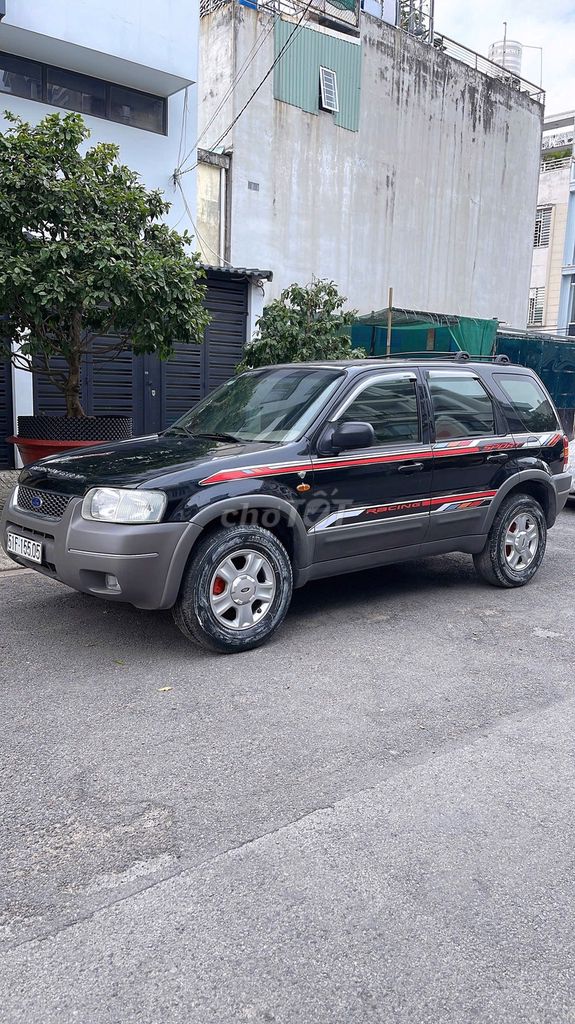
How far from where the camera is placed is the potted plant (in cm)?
723

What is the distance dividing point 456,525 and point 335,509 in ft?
4.00

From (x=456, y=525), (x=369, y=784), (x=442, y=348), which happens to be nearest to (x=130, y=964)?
(x=369, y=784)

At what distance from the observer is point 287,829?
285cm

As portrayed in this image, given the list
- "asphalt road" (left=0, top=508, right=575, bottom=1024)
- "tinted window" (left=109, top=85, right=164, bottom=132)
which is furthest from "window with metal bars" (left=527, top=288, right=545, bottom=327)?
"asphalt road" (left=0, top=508, right=575, bottom=1024)

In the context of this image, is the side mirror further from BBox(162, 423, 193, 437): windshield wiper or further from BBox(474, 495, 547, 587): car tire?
BBox(474, 495, 547, 587): car tire

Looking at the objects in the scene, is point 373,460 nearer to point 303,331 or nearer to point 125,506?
point 125,506

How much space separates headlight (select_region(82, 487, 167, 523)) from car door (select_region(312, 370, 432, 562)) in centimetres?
108

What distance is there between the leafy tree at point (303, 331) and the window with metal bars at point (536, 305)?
948 inches

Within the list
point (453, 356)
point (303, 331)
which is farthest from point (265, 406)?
point (303, 331)

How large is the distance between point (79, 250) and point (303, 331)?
164 inches

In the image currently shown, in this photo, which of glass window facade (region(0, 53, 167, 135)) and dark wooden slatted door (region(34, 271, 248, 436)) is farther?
dark wooden slatted door (region(34, 271, 248, 436))

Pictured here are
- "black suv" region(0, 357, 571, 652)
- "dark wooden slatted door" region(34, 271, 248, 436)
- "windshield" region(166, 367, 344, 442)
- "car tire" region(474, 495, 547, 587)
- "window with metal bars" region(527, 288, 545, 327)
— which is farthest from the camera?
"window with metal bars" region(527, 288, 545, 327)

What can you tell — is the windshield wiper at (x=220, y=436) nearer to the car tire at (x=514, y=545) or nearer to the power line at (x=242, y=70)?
the car tire at (x=514, y=545)

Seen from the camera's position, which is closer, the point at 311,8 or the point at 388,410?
the point at 388,410
